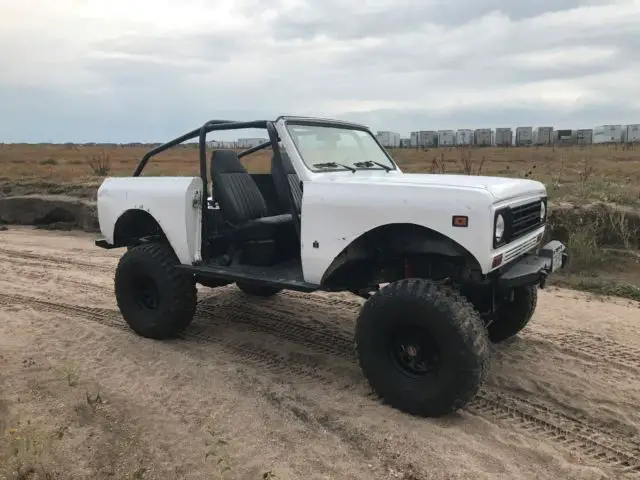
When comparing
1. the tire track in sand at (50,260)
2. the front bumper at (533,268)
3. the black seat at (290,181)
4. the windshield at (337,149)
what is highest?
the windshield at (337,149)

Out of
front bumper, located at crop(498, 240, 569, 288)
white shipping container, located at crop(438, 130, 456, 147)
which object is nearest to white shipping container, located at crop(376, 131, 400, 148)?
front bumper, located at crop(498, 240, 569, 288)

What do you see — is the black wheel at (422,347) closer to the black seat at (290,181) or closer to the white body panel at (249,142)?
the black seat at (290,181)

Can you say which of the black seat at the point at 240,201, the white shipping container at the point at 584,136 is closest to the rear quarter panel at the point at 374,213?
the black seat at the point at 240,201

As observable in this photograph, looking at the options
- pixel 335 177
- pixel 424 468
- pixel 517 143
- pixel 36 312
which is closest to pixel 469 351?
pixel 424 468

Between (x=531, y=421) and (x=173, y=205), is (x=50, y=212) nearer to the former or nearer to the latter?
(x=173, y=205)

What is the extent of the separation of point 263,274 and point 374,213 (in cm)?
119

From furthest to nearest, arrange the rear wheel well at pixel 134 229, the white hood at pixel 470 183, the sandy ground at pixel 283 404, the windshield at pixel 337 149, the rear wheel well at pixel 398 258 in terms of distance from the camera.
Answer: the rear wheel well at pixel 134 229 < the windshield at pixel 337 149 < the rear wheel well at pixel 398 258 < the white hood at pixel 470 183 < the sandy ground at pixel 283 404

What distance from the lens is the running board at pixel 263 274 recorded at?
4309 millimetres

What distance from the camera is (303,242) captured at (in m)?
4.21

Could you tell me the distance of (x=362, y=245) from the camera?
166 inches

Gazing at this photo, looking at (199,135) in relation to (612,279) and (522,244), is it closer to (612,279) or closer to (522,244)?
(522,244)

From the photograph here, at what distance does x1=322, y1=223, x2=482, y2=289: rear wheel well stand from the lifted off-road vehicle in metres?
0.01

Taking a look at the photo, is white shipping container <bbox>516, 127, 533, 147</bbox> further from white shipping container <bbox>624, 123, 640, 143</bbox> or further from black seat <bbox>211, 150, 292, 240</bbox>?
black seat <bbox>211, 150, 292, 240</bbox>

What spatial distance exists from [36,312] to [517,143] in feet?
205
